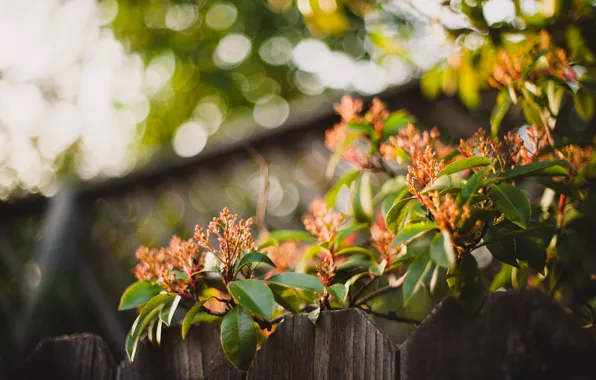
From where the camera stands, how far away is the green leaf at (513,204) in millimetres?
777

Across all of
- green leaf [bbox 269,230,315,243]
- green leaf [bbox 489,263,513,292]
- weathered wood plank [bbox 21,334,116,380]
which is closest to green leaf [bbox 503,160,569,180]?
green leaf [bbox 489,263,513,292]

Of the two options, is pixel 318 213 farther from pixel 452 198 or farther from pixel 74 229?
pixel 74 229

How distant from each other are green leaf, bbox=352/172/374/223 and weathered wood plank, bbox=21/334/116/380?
692 millimetres

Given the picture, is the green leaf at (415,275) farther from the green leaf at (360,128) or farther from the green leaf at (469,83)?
the green leaf at (469,83)

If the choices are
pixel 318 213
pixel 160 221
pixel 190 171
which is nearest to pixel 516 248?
pixel 318 213

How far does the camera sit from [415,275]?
2.68ft

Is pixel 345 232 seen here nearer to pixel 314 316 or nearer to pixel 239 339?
pixel 314 316

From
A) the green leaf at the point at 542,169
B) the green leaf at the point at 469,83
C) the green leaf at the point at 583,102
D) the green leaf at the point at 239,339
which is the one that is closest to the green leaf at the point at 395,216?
the green leaf at the point at 542,169

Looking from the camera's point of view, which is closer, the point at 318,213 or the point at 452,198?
the point at 452,198

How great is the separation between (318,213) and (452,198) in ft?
0.86

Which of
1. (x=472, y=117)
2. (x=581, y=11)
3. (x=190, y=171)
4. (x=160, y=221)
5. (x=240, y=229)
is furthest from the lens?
(x=160, y=221)

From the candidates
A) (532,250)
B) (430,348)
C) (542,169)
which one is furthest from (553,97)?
(430,348)

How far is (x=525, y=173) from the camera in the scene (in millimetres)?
854

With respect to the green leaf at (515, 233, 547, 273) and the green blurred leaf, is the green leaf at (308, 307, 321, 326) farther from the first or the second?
the green leaf at (515, 233, 547, 273)
